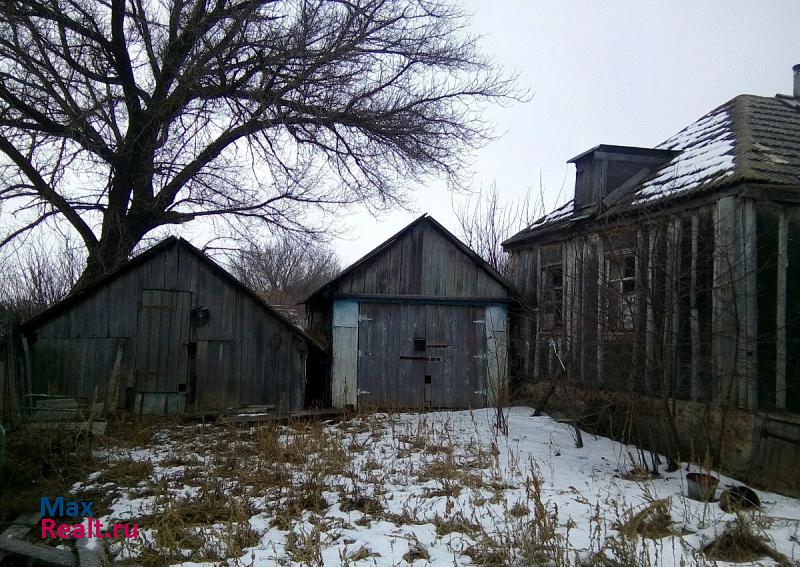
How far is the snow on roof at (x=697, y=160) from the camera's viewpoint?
357 inches

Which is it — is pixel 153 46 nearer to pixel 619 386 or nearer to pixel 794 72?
pixel 619 386

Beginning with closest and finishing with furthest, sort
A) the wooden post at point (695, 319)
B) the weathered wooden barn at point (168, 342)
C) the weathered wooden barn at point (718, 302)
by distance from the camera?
the weathered wooden barn at point (718, 302) < the wooden post at point (695, 319) < the weathered wooden barn at point (168, 342)

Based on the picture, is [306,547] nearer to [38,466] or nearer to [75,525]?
[75,525]

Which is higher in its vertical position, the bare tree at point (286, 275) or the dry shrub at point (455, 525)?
the bare tree at point (286, 275)

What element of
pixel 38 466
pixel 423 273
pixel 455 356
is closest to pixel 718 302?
pixel 455 356

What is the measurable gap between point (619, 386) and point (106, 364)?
9440 mm

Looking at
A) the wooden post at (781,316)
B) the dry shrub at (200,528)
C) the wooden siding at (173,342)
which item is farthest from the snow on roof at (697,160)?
the dry shrub at (200,528)

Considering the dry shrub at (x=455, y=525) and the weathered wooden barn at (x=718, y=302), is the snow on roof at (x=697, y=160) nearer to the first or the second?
the weathered wooden barn at (x=718, y=302)

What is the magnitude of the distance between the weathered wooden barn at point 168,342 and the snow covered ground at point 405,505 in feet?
6.63

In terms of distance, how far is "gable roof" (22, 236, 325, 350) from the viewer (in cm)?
1087

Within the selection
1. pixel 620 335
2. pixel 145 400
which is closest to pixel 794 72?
pixel 620 335

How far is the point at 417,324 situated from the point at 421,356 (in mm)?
752

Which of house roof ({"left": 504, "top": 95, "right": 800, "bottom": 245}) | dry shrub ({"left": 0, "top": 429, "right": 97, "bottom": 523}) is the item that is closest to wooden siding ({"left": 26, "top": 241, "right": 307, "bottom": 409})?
dry shrub ({"left": 0, "top": 429, "right": 97, "bottom": 523})

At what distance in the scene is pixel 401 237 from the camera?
13.4m
